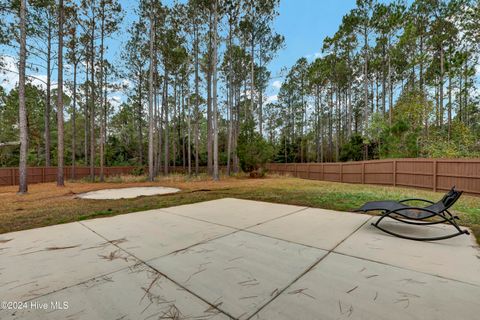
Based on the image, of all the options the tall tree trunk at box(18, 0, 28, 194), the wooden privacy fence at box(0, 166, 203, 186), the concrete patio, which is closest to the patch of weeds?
the concrete patio

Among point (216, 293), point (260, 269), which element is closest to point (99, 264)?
point (216, 293)

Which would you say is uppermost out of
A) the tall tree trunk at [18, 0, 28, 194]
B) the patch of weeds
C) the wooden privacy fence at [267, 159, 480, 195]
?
the tall tree trunk at [18, 0, 28, 194]

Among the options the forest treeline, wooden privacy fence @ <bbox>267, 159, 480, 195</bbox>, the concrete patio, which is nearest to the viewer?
the concrete patio

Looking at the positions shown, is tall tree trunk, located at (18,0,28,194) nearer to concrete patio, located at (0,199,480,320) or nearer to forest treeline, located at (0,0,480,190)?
forest treeline, located at (0,0,480,190)

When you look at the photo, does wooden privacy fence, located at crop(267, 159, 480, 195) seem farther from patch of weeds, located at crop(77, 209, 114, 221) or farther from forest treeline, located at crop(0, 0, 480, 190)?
patch of weeds, located at crop(77, 209, 114, 221)

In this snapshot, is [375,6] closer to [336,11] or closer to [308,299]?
[336,11]

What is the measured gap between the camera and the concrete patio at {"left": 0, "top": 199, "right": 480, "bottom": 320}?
1.43m

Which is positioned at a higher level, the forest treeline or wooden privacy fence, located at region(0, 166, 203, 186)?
the forest treeline

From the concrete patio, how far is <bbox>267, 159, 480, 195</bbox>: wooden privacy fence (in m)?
5.91

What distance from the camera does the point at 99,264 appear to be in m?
2.11

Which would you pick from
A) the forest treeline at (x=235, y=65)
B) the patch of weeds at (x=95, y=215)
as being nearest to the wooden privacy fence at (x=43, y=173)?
the forest treeline at (x=235, y=65)

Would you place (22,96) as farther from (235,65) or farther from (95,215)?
(235,65)

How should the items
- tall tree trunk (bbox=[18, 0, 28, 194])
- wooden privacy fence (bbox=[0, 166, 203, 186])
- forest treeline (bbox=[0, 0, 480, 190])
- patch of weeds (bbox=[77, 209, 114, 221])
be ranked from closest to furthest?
patch of weeds (bbox=[77, 209, 114, 221])
tall tree trunk (bbox=[18, 0, 28, 194])
forest treeline (bbox=[0, 0, 480, 190])
wooden privacy fence (bbox=[0, 166, 203, 186])

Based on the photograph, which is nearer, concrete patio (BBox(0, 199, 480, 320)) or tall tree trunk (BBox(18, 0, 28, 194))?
concrete patio (BBox(0, 199, 480, 320))
